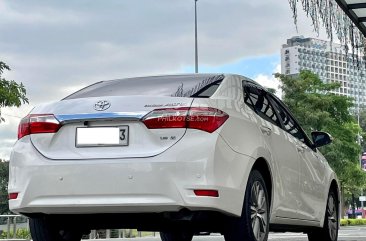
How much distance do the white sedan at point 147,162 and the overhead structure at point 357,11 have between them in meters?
2.97

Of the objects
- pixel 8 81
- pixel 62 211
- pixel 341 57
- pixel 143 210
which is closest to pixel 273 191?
pixel 143 210

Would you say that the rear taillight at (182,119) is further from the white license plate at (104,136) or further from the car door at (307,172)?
the car door at (307,172)

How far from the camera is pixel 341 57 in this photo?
809 centimetres

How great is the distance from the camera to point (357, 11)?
8695 millimetres

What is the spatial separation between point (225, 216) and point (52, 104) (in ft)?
5.06

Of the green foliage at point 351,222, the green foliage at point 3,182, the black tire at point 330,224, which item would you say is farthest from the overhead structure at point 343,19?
the green foliage at point 3,182

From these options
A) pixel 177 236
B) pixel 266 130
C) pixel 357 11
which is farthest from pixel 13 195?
pixel 357 11

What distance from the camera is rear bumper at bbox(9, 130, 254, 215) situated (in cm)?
480

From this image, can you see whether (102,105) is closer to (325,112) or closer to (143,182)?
(143,182)

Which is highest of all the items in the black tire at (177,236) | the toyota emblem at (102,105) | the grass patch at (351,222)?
the toyota emblem at (102,105)

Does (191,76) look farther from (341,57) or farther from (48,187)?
(341,57)

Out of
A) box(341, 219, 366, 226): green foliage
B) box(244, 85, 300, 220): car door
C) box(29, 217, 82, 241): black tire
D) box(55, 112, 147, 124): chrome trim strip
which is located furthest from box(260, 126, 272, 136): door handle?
box(341, 219, 366, 226): green foliage

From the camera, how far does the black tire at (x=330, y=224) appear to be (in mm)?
7621

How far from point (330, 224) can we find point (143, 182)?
3.57m
